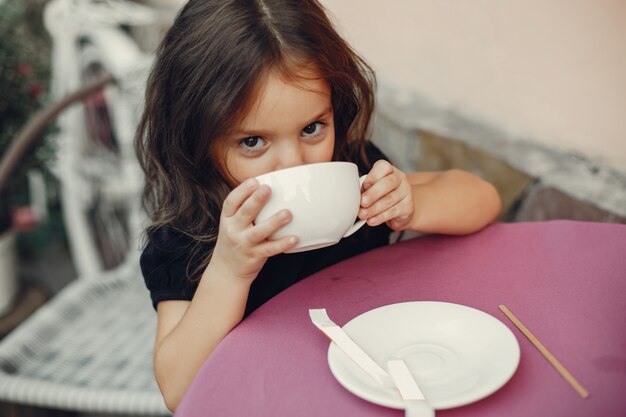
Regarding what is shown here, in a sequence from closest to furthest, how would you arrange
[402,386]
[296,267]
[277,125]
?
[402,386], [277,125], [296,267]

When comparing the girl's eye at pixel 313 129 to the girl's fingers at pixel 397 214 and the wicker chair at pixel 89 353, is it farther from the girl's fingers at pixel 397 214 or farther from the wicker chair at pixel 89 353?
the wicker chair at pixel 89 353

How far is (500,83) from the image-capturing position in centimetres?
160

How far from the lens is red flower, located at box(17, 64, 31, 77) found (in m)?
2.32

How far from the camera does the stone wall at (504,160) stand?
141cm

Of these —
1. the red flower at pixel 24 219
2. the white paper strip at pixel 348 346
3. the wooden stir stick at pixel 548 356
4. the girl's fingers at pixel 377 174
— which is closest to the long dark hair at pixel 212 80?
the girl's fingers at pixel 377 174

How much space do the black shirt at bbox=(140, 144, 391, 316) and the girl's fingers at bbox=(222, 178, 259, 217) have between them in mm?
255

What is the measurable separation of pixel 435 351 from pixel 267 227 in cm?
22

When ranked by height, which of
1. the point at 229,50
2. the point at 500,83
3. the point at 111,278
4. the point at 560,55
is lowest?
the point at 111,278

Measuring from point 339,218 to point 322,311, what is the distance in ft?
0.36

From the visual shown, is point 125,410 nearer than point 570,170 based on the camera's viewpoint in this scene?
Yes

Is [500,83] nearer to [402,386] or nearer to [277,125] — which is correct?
[277,125]

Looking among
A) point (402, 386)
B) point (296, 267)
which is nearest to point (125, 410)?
point (296, 267)

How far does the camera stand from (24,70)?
2.40 m

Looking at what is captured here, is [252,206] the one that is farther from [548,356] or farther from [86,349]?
[86,349]
